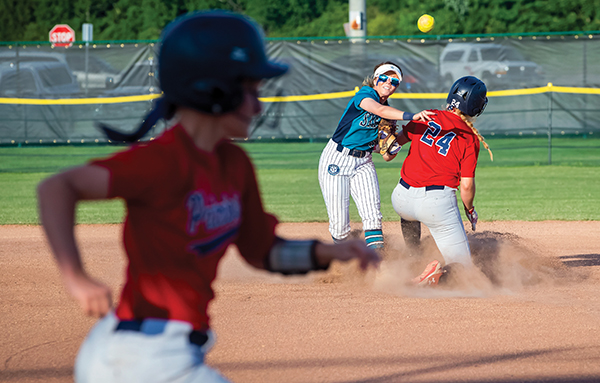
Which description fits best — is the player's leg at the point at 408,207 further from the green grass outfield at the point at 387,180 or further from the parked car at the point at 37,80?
the parked car at the point at 37,80

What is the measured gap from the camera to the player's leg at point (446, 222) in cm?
497

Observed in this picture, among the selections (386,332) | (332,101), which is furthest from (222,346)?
(332,101)

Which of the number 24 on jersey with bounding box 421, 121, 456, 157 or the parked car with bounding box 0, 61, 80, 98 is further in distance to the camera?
the parked car with bounding box 0, 61, 80, 98

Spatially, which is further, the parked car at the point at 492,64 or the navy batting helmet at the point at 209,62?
the parked car at the point at 492,64

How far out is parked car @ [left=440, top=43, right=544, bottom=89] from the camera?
15.8 meters

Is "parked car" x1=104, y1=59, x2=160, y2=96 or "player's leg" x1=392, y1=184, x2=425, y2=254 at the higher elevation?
"parked car" x1=104, y1=59, x2=160, y2=96

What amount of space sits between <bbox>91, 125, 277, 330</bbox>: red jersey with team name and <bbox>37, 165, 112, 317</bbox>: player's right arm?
2.0 inches

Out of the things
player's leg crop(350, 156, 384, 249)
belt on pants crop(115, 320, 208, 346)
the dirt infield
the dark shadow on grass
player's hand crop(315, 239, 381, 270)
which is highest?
player's hand crop(315, 239, 381, 270)

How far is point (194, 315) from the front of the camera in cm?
180

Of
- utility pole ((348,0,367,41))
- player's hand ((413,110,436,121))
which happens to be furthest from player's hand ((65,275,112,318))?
utility pole ((348,0,367,41))

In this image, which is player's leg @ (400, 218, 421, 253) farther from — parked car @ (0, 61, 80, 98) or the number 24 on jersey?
parked car @ (0, 61, 80, 98)

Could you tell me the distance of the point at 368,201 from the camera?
18.2ft

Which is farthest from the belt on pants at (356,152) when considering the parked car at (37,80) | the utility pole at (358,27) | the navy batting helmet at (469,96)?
the parked car at (37,80)

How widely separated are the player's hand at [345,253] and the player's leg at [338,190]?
3509 millimetres
